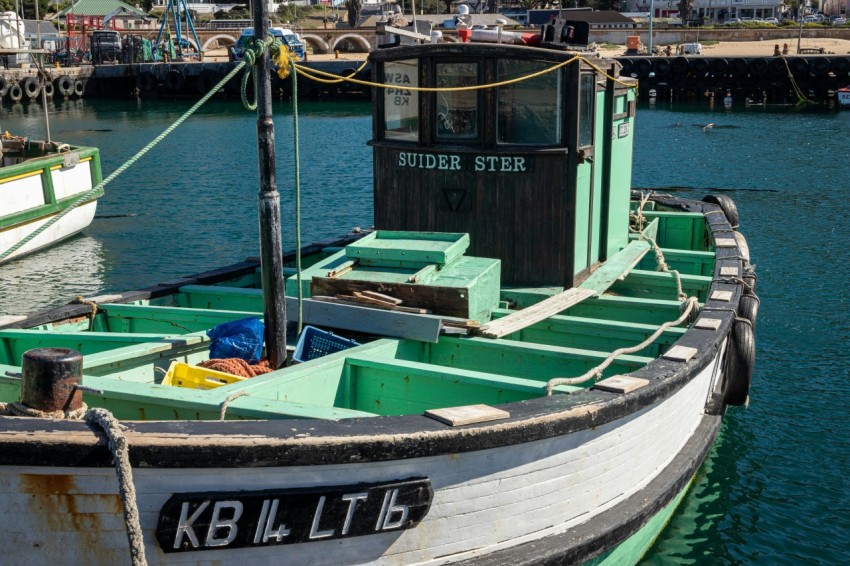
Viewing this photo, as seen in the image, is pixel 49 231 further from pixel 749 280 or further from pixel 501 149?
pixel 749 280

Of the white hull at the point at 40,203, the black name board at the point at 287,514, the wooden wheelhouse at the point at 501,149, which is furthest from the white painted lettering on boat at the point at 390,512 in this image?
the white hull at the point at 40,203

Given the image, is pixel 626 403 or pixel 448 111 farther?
pixel 448 111

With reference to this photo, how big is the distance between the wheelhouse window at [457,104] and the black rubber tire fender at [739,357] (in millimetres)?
2947

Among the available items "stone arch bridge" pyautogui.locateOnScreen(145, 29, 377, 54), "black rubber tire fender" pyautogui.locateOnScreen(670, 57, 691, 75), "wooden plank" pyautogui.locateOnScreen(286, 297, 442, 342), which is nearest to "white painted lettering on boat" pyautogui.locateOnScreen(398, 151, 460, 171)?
"wooden plank" pyautogui.locateOnScreen(286, 297, 442, 342)

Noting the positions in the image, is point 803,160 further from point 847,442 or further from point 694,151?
point 847,442

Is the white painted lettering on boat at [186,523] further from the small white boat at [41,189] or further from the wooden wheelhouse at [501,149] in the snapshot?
the small white boat at [41,189]

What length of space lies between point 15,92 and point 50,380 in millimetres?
59619

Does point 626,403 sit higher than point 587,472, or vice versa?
point 626,403

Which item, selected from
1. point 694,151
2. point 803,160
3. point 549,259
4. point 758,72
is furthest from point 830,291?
point 758,72

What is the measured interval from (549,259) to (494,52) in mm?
1968

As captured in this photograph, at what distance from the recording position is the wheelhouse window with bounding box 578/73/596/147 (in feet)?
29.5

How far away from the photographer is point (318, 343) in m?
7.64

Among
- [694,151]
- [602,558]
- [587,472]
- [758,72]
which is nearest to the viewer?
[587,472]

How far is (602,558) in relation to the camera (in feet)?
21.2
